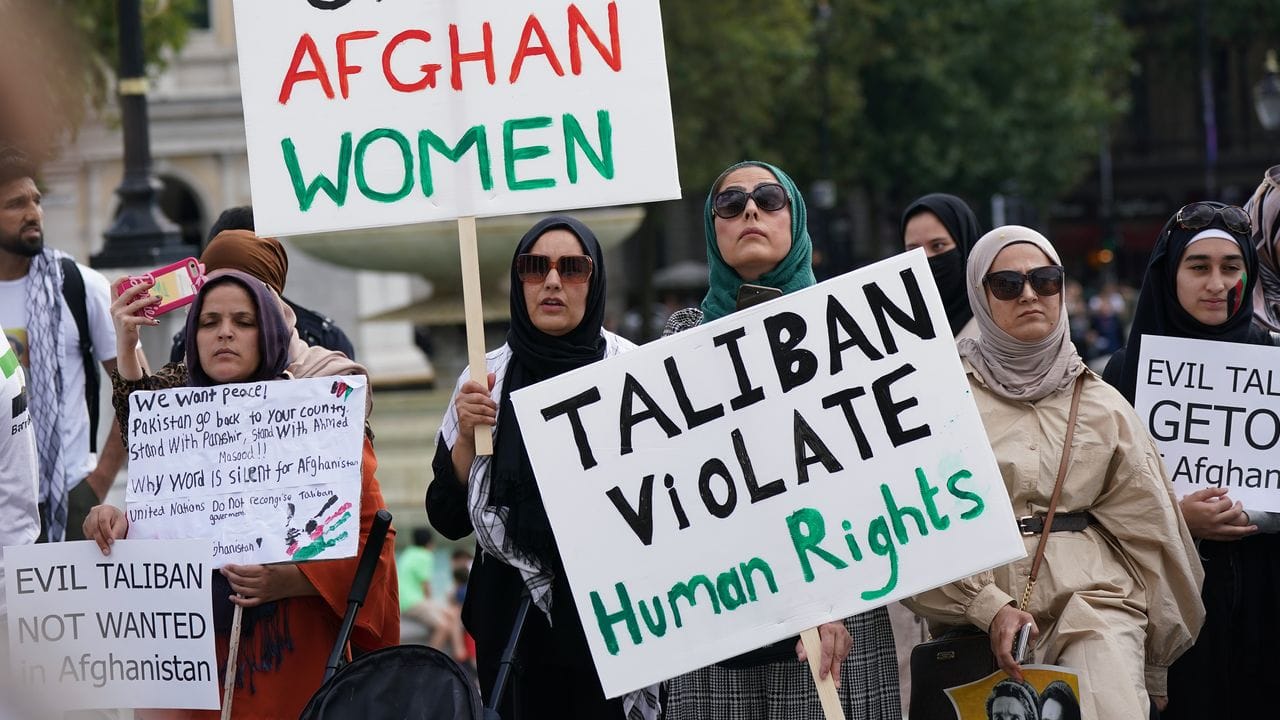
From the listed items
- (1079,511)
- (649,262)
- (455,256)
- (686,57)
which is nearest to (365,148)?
(1079,511)

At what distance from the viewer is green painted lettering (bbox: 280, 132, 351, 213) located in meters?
4.26

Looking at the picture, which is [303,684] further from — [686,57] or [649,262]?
[649,262]

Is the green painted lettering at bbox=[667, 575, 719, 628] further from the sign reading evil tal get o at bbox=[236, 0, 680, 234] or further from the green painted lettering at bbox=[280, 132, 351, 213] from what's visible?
the green painted lettering at bbox=[280, 132, 351, 213]

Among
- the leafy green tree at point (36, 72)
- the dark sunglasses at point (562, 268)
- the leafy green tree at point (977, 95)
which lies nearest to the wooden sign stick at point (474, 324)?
the dark sunglasses at point (562, 268)

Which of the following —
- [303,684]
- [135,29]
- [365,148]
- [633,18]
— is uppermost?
[135,29]

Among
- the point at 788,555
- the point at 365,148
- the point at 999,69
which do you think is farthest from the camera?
the point at 999,69

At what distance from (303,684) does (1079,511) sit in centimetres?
200

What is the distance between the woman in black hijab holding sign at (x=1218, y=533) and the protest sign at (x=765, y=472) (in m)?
1.20

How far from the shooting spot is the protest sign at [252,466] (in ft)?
13.0

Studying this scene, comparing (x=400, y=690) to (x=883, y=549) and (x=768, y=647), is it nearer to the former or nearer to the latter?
(x=768, y=647)

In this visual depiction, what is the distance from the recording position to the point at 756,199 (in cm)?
420

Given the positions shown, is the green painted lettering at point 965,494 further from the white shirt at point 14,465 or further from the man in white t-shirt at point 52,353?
the man in white t-shirt at point 52,353

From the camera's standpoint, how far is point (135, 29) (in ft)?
30.3

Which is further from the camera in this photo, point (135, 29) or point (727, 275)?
point (135, 29)
